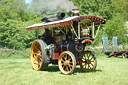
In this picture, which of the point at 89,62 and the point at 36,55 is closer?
the point at 89,62

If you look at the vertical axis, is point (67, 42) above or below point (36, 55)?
above

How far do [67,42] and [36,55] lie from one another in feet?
7.50

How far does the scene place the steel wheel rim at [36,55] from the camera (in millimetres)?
10961

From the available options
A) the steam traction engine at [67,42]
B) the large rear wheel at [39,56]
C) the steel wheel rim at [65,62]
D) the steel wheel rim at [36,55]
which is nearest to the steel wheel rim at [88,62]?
the steam traction engine at [67,42]

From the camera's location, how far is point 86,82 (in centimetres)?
755

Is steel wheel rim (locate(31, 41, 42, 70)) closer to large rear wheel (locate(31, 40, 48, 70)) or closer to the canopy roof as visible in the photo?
large rear wheel (locate(31, 40, 48, 70))

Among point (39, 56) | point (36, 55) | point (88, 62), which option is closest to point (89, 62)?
point (88, 62)

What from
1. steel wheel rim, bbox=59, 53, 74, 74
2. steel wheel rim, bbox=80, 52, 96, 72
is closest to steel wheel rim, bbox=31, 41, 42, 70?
steel wheel rim, bbox=59, 53, 74, 74

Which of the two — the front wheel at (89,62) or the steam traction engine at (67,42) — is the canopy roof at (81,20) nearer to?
the steam traction engine at (67,42)

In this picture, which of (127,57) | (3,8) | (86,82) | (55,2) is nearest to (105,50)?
(127,57)

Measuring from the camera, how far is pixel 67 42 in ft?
32.6

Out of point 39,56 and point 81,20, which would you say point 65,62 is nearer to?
point 81,20

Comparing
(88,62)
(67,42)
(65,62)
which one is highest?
(67,42)

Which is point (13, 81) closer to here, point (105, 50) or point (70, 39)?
point (70, 39)
